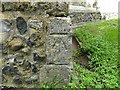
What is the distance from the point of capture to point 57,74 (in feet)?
13.9

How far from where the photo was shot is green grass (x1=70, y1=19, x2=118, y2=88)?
14.5 feet

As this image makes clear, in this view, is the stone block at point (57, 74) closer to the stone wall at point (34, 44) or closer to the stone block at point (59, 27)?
the stone wall at point (34, 44)

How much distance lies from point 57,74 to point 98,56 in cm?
99

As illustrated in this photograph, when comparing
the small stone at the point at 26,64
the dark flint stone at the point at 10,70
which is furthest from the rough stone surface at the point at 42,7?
the dark flint stone at the point at 10,70

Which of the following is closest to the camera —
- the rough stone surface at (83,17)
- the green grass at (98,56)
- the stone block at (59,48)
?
the stone block at (59,48)

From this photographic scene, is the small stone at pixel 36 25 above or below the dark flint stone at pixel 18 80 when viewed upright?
above

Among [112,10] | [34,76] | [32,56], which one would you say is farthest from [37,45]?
[112,10]

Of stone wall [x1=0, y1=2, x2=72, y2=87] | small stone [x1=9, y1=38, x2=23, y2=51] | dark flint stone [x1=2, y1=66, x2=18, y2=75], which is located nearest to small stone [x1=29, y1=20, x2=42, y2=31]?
stone wall [x1=0, y1=2, x2=72, y2=87]

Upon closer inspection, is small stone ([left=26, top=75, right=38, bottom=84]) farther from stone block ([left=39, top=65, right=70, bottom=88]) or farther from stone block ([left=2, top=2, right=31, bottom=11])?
stone block ([left=2, top=2, right=31, bottom=11])

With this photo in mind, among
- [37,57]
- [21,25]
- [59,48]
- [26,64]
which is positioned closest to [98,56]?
[59,48]

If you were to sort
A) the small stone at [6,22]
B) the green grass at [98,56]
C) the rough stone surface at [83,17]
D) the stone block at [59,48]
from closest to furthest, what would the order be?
the stone block at [59,48] < the small stone at [6,22] < the green grass at [98,56] < the rough stone surface at [83,17]

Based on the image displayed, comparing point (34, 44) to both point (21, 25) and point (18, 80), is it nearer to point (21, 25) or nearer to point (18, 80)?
point (21, 25)

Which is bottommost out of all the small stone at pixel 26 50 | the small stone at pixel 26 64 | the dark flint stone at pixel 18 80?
the dark flint stone at pixel 18 80

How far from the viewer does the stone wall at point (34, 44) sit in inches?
167
